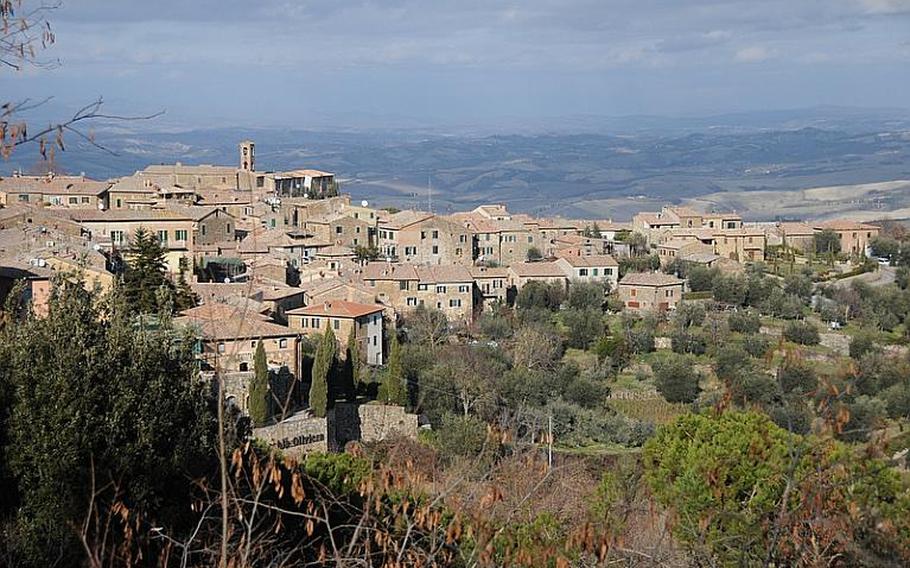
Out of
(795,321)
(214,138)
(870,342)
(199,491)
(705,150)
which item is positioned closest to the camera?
(199,491)

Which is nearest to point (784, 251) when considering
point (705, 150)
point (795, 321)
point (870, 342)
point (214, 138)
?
point (795, 321)

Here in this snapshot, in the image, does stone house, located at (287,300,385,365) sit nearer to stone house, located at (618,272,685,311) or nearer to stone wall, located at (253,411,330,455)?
stone wall, located at (253,411,330,455)

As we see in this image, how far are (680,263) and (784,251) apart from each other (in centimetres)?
713

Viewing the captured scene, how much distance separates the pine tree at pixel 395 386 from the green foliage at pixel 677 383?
635 cm

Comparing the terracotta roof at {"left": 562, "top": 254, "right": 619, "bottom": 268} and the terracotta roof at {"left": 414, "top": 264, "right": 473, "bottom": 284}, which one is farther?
the terracotta roof at {"left": 562, "top": 254, "right": 619, "bottom": 268}

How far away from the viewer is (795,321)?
2952 cm

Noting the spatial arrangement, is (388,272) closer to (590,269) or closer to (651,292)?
(590,269)

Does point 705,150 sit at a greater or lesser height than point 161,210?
greater

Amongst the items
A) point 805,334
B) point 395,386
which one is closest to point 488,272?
point 805,334

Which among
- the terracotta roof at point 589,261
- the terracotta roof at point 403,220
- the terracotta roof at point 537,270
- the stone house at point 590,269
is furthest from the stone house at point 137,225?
the terracotta roof at point 589,261

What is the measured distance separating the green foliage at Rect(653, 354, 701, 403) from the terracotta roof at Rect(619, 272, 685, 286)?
8215 mm

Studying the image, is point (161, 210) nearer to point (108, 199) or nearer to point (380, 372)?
point (108, 199)

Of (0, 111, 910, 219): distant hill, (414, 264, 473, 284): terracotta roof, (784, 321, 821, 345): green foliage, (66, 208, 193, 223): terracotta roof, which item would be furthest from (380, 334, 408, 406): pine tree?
(0, 111, 910, 219): distant hill

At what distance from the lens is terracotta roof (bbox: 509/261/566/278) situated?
32.6 meters
